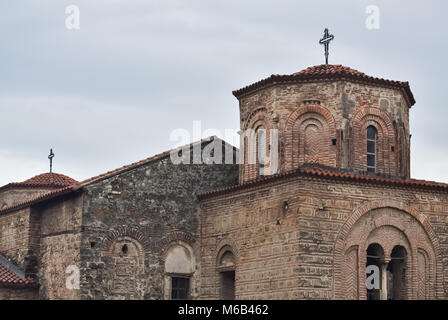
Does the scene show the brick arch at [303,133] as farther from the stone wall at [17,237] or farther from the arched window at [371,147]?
the stone wall at [17,237]

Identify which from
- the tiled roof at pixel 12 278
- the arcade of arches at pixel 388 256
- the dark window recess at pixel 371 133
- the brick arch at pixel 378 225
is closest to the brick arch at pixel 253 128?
the dark window recess at pixel 371 133

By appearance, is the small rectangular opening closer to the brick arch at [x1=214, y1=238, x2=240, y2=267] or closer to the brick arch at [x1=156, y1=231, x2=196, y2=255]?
the brick arch at [x1=214, y1=238, x2=240, y2=267]

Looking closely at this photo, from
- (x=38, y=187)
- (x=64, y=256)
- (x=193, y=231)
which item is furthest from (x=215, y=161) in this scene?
(x=38, y=187)

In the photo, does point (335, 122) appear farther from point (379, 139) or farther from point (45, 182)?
→ point (45, 182)

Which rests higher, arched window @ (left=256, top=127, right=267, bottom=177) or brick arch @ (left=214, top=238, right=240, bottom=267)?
arched window @ (left=256, top=127, right=267, bottom=177)

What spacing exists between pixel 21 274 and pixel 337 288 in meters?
9.18

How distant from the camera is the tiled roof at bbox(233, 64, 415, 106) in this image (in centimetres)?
2395

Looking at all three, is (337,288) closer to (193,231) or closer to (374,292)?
(374,292)

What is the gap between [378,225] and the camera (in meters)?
22.2

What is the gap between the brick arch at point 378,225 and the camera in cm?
2147

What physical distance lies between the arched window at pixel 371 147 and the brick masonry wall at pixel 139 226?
4321 mm

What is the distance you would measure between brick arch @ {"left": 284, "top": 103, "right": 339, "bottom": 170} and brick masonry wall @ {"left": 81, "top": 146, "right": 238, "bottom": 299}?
2.73 meters

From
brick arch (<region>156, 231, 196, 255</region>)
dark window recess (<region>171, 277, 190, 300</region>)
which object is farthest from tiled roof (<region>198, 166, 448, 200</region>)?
dark window recess (<region>171, 277, 190, 300</region>)

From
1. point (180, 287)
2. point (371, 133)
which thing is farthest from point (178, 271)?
point (371, 133)
